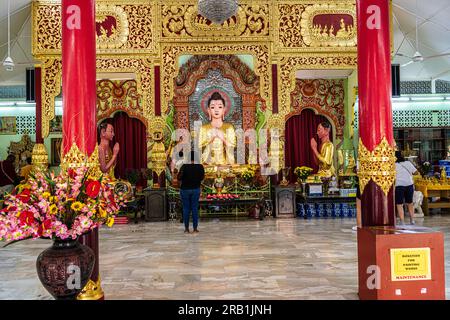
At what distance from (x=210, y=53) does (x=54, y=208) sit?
6.77 metres

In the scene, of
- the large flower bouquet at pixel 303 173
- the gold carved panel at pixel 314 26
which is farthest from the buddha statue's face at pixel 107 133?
the large flower bouquet at pixel 303 173

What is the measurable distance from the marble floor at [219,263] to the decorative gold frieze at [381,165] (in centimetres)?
90

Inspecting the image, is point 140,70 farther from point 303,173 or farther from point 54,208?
point 54,208

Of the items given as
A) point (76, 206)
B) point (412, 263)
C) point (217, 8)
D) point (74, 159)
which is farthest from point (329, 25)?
point (76, 206)

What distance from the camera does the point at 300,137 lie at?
37.0ft

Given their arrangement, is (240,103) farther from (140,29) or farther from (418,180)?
(418,180)

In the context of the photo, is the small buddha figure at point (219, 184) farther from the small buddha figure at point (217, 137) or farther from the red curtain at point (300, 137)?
the red curtain at point (300, 137)

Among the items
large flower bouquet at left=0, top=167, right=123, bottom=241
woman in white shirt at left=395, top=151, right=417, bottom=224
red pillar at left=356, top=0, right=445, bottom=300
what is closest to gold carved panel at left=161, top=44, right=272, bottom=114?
woman in white shirt at left=395, top=151, right=417, bottom=224

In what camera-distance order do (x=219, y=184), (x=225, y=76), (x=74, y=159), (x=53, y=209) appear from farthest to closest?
1. (x=225, y=76)
2. (x=219, y=184)
3. (x=74, y=159)
4. (x=53, y=209)

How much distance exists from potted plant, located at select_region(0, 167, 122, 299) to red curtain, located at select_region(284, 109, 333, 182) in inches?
347

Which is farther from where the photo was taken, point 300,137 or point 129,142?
point 300,137

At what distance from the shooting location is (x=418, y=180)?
31.2 feet

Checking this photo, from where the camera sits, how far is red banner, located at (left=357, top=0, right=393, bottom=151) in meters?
3.76

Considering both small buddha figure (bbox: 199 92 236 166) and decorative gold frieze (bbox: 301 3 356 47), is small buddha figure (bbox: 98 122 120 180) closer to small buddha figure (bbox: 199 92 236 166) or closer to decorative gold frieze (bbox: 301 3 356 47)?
small buddha figure (bbox: 199 92 236 166)
